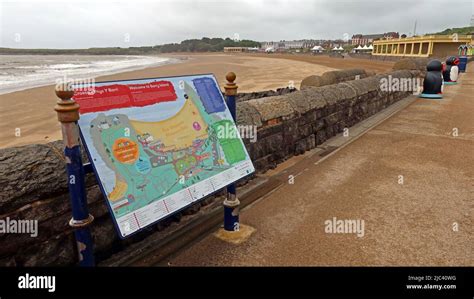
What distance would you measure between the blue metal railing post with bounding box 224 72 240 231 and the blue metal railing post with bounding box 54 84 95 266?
1.33 m

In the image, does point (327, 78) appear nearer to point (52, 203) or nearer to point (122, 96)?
point (122, 96)

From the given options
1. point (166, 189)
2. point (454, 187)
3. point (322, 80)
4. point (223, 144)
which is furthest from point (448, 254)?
point (322, 80)

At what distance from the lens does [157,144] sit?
2373 mm

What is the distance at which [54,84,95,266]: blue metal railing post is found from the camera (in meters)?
1.79

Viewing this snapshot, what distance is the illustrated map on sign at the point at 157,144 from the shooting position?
6.70 feet

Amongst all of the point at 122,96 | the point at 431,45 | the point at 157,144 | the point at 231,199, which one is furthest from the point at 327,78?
the point at 431,45

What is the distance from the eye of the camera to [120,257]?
8.62ft

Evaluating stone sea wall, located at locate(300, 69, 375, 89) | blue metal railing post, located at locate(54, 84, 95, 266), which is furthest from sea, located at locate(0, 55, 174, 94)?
blue metal railing post, located at locate(54, 84, 95, 266)

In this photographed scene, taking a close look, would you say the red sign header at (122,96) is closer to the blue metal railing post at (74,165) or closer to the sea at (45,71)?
the blue metal railing post at (74,165)

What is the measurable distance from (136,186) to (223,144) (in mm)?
1007

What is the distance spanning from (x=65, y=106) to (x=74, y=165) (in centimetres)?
37

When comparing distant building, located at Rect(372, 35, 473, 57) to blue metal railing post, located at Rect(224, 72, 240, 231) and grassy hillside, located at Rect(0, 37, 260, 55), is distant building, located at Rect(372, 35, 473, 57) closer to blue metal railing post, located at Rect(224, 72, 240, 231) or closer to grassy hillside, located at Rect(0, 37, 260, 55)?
blue metal railing post, located at Rect(224, 72, 240, 231)

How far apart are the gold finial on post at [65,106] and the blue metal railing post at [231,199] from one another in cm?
149

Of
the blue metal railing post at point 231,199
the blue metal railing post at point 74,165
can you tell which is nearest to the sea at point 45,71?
the blue metal railing post at point 231,199
